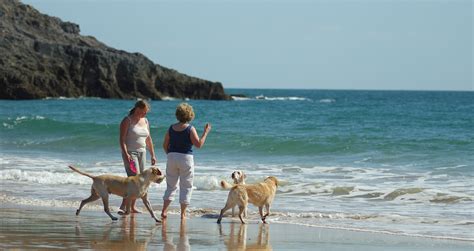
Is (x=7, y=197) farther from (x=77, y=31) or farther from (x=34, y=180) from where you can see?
(x=77, y=31)

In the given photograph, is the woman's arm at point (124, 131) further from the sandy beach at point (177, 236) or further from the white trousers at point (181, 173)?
the sandy beach at point (177, 236)

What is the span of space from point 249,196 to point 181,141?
1060mm

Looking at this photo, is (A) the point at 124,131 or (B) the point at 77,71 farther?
(B) the point at 77,71

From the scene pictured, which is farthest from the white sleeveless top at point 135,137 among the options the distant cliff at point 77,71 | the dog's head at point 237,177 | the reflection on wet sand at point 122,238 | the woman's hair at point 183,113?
the distant cliff at point 77,71

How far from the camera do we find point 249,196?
10.4 metres

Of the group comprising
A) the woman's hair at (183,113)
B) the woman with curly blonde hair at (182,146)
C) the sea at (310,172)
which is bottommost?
the sea at (310,172)

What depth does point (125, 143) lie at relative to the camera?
10.8 m

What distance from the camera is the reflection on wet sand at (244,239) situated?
8555mm

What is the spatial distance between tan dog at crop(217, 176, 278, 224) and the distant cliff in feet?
198

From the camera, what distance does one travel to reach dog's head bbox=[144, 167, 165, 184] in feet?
33.6

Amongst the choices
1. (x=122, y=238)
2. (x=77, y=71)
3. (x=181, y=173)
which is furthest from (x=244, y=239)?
(x=77, y=71)

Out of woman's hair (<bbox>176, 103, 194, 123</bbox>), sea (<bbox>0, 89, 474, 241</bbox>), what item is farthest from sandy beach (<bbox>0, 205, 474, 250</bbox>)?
woman's hair (<bbox>176, 103, 194, 123</bbox>)

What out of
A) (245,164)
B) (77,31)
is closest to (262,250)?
(245,164)

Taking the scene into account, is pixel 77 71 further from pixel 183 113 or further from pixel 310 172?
pixel 183 113
